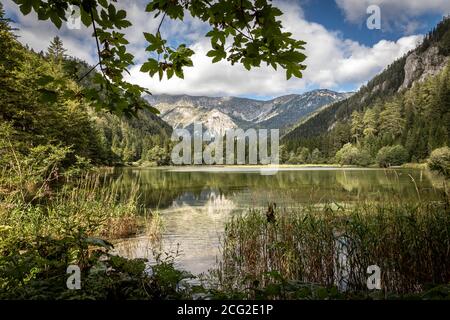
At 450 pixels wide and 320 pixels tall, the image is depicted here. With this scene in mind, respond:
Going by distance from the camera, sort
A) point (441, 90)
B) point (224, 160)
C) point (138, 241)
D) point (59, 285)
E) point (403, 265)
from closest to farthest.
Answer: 1. point (59, 285)
2. point (403, 265)
3. point (138, 241)
4. point (441, 90)
5. point (224, 160)

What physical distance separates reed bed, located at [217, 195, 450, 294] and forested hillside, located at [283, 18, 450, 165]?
59.1 meters

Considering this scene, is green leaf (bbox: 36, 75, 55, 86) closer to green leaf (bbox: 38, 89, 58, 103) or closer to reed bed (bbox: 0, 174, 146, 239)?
green leaf (bbox: 38, 89, 58, 103)

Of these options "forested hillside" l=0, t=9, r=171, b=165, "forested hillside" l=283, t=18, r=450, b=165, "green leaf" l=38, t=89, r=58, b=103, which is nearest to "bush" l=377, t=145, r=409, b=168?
"forested hillside" l=283, t=18, r=450, b=165

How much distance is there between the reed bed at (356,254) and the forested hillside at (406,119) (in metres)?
59.1

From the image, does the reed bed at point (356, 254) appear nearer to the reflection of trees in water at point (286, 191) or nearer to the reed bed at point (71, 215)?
the reflection of trees in water at point (286, 191)

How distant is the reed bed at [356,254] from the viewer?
18.7 feet

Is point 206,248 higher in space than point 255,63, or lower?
A: lower

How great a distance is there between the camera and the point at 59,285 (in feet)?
11.0

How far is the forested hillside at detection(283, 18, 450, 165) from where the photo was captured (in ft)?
226
